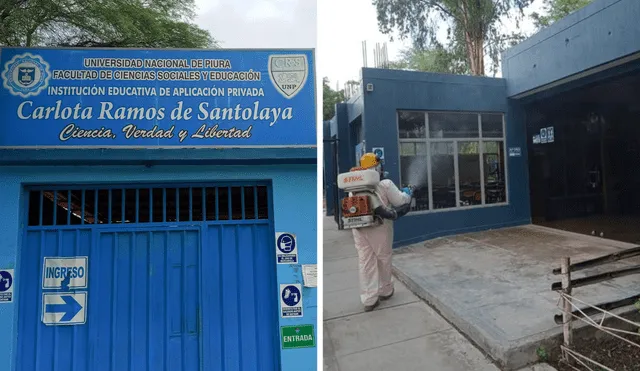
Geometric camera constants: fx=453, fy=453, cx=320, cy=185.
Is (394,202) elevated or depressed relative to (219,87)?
depressed

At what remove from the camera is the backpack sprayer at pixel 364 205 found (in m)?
4.69

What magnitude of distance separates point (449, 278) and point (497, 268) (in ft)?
2.58

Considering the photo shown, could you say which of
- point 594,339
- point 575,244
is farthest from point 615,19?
point 594,339

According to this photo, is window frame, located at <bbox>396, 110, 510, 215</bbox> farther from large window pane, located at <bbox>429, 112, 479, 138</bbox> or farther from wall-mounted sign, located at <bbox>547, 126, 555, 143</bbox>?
wall-mounted sign, located at <bbox>547, 126, 555, 143</bbox>

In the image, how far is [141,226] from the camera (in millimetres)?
4301

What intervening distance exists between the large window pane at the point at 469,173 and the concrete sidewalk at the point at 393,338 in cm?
359

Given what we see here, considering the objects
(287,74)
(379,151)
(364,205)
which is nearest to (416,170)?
(379,151)

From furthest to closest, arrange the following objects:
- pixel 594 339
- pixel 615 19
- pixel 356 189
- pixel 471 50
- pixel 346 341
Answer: pixel 471 50
pixel 615 19
pixel 356 189
pixel 346 341
pixel 594 339

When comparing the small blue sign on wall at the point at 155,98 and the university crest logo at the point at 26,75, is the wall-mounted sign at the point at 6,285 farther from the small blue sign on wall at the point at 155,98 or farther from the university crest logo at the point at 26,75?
the university crest logo at the point at 26,75

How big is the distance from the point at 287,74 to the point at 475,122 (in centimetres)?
537

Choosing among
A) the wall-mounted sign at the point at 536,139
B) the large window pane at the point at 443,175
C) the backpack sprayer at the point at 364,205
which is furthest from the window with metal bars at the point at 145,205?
the wall-mounted sign at the point at 536,139

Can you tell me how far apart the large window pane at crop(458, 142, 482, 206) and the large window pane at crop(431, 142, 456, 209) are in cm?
20

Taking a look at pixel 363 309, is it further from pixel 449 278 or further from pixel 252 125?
pixel 252 125

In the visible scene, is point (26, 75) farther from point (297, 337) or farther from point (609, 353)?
point (609, 353)
